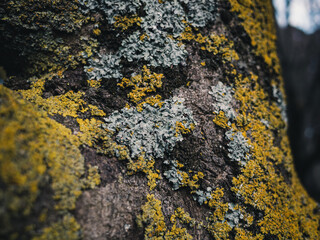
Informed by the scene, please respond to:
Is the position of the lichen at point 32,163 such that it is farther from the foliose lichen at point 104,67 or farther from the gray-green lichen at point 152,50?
the gray-green lichen at point 152,50

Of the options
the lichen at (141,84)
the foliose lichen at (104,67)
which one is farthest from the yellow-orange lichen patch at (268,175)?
the foliose lichen at (104,67)

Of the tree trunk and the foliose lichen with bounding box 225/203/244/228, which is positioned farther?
the foliose lichen with bounding box 225/203/244/228

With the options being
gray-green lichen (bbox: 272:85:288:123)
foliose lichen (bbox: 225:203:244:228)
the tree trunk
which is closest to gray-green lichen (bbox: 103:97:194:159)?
the tree trunk

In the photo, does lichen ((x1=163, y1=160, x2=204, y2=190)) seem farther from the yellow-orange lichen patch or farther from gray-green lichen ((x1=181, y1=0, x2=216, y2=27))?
gray-green lichen ((x1=181, y1=0, x2=216, y2=27))

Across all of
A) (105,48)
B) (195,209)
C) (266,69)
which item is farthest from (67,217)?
(266,69)

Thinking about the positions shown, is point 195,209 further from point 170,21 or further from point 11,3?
point 11,3

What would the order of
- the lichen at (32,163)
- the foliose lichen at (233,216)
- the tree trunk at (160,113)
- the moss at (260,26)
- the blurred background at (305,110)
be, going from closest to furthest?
the lichen at (32,163) → the tree trunk at (160,113) → the foliose lichen at (233,216) → the moss at (260,26) → the blurred background at (305,110)

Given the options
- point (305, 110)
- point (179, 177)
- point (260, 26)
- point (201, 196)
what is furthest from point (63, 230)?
point (305, 110)

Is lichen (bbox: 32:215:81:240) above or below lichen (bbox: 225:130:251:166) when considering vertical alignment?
below
